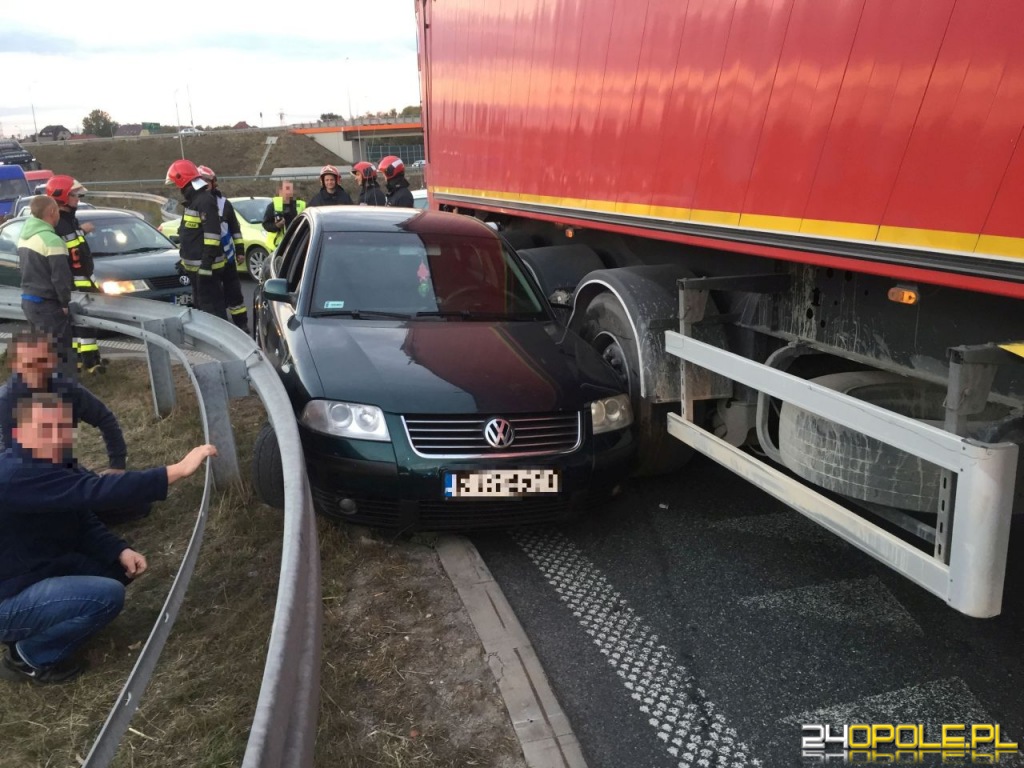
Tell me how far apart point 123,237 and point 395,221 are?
241 inches

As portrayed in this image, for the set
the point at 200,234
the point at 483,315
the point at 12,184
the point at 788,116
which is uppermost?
the point at 788,116

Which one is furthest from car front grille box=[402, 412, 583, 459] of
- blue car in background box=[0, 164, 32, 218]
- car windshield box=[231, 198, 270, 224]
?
blue car in background box=[0, 164, 32, 218]

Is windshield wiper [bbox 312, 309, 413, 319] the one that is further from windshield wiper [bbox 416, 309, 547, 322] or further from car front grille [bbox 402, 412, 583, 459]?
car front grille [bbox 402, 412, 583, 459]

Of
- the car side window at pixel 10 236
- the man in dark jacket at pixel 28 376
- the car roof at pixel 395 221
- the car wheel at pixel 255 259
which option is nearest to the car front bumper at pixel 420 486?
the man in dark jacket at pixel 28 376

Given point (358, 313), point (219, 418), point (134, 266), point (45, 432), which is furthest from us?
point (134, 266)

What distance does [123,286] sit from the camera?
886 centimetres

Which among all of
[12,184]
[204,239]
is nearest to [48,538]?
[204,239]

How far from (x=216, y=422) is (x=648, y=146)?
2.63 meters

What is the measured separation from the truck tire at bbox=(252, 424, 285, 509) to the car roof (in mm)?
1684

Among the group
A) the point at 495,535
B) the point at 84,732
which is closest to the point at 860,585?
the point at 495,535

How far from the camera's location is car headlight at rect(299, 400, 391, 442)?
3.67m

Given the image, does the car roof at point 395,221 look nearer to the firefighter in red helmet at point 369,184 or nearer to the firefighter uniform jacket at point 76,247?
the firefighter uniform jacket at point 76,247

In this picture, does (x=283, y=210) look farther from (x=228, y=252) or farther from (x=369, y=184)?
(x=228, y=252)

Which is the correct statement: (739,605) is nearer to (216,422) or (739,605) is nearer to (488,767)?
(488,767)
